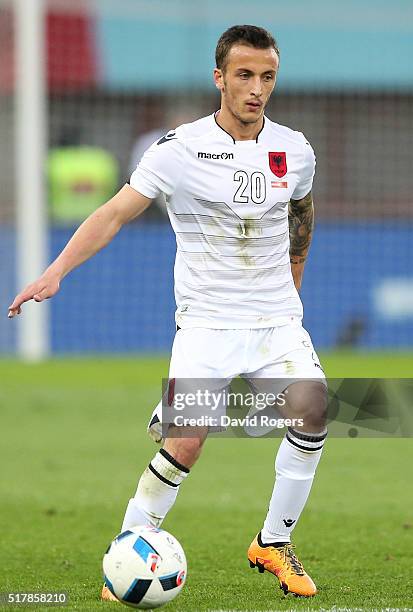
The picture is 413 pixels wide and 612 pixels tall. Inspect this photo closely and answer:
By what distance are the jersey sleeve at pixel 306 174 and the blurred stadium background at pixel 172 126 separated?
9.56 meters

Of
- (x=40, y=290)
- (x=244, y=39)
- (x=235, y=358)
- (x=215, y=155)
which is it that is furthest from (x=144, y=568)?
(x=244, y=39)

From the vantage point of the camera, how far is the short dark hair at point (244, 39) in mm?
6148

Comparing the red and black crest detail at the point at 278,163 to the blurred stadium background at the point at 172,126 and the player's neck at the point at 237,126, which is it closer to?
the player's neck at the point at 237,126

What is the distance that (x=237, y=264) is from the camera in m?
6.31

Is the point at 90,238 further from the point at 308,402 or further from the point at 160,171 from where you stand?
the point at 308,402

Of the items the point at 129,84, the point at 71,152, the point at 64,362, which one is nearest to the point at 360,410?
the point at 64,362

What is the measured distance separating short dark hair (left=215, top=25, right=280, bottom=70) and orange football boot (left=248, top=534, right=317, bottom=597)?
2.20m

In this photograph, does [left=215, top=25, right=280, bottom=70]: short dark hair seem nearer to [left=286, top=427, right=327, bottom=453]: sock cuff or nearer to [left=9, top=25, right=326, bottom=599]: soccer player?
[left=9, top=25, right=326, bottom=599]: soccer player

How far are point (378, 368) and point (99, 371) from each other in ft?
10.1

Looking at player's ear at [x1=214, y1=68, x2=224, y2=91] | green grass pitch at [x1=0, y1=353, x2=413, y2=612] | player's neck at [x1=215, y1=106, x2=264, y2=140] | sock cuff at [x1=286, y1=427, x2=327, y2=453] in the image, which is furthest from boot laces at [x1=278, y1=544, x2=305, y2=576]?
player's ear at [x1=214, y1=68, x2=224, y2=91]

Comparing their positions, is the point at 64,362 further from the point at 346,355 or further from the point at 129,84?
the point at 129,84

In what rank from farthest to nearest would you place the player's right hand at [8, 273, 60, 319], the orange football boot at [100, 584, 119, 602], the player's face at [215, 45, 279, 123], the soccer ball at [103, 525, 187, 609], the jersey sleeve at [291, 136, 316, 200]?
the jersey sleeve at [291, 136, 316, 200] → the player's face at [215, 45, 279, 123] → the orange football boot at [100, 584, 119, 602] → the player's right hand at [8, 273, 60, 319] → the soccer ball at [103, 525, 187, 609]

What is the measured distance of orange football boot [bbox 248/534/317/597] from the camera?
6141 millimetres

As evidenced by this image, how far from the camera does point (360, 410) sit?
284 inches
